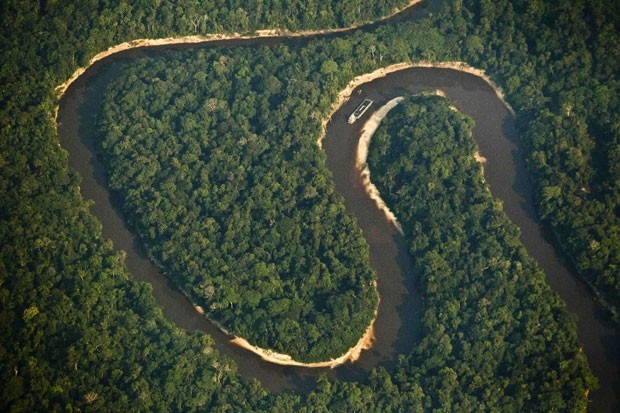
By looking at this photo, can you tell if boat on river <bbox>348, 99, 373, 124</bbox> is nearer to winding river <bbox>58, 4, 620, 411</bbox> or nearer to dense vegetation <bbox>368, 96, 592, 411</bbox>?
winding river <bbox>58, 4, 620, 411</bbox>

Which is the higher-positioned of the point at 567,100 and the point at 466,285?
the point at 567,100

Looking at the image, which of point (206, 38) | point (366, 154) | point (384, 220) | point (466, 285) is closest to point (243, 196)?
point (384, 220)

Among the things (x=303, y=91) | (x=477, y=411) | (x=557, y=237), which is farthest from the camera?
(x=303, y=91)

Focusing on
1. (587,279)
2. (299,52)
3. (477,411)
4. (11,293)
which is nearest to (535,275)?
(587,279)

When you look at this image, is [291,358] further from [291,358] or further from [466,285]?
[466,285]

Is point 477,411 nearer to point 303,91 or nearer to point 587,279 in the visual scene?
point 587,279

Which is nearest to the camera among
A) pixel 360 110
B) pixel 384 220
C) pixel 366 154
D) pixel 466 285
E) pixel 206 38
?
pixel 466 285

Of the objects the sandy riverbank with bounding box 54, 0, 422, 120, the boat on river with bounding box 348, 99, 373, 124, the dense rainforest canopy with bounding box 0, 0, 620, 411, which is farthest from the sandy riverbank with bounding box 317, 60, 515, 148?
the sandy riverbank with bounding box 54, 0, 422, 120
